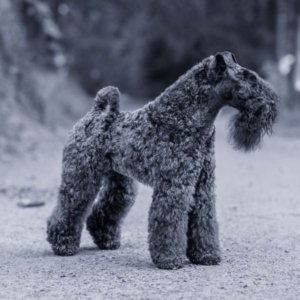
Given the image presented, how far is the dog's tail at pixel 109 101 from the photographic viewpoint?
17.7 ft

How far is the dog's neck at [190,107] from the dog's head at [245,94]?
101 mm

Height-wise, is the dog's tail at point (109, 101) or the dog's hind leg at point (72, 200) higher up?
the dog's tail at point (109, 101)

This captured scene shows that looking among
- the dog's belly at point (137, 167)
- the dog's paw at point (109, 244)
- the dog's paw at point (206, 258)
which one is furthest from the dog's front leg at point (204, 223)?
the dog's paw at point (109, 244)

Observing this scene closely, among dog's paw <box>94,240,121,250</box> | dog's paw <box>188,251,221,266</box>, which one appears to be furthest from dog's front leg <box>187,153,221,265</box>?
dog's paw <box>94,240,121,250</box>

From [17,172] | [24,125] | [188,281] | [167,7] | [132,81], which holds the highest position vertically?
[167,7]

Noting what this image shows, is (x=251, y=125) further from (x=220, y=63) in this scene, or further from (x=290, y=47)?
(x=290, y=47)

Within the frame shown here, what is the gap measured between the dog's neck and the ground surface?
4.28ft

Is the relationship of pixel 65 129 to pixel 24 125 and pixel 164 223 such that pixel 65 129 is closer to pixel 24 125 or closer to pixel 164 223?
pixel 24 125

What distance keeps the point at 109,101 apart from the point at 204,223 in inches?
61.4

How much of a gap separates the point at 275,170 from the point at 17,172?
537cm

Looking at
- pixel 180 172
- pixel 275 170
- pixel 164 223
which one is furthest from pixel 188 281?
pixel 275 170

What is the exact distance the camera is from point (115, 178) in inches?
224

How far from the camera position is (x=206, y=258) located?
498 centimetres

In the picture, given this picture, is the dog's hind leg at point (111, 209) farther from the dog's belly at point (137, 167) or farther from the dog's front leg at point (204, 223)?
the dog's front leg at point (204, 223)
